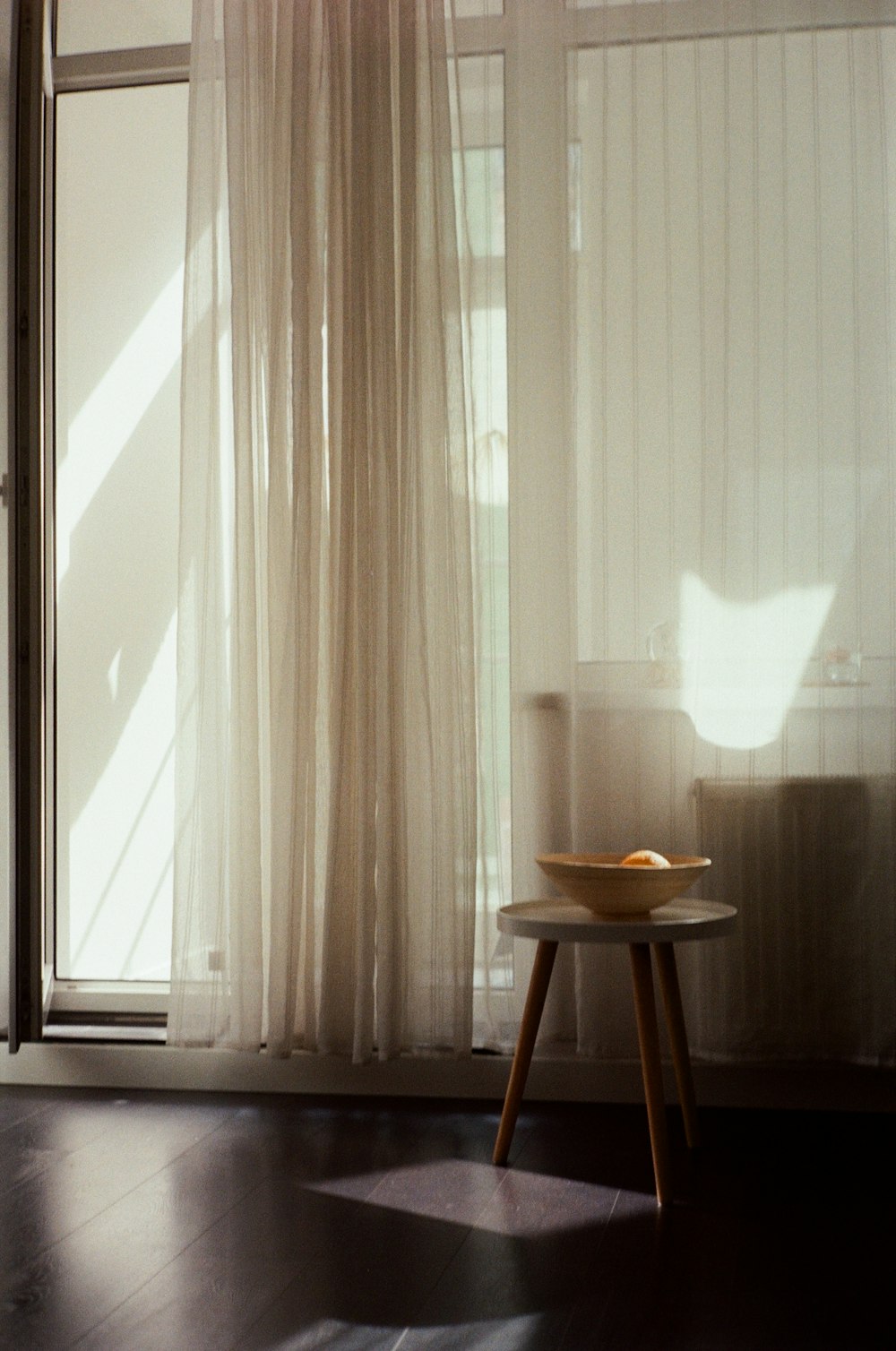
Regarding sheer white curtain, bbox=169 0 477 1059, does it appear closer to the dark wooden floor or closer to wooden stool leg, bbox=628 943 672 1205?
the dark wooden floor

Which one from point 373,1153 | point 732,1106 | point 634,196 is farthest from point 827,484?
point 373,1153

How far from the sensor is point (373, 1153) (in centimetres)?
237

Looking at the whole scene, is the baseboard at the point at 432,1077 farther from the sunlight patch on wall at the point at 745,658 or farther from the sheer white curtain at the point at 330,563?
the sunlight patch on wall at the point at 745,658

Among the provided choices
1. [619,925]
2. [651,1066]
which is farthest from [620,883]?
[651,1066]

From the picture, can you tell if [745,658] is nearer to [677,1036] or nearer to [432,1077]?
[677,1036]

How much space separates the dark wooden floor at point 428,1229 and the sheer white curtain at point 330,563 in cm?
28

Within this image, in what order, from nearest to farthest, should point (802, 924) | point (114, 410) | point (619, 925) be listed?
point (619, 925) → point (802, 924) → point (114, 410)

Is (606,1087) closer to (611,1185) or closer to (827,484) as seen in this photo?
(611,1185)

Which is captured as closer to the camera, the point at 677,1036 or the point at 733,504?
the point at 677,1036

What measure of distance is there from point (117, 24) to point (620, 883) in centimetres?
222

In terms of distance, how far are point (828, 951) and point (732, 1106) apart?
37 cm

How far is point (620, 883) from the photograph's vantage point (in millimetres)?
2195

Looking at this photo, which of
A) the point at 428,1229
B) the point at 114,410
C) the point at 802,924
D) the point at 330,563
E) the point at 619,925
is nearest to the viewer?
the point at 428,1229

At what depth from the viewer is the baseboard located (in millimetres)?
2631
